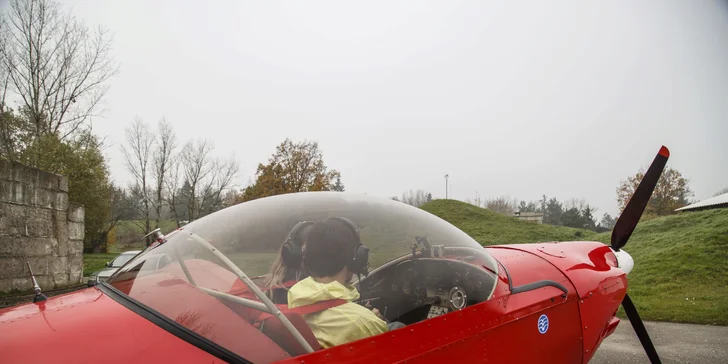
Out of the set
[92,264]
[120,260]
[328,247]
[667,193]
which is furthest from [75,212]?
[667,193]

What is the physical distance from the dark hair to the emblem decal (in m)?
1.37

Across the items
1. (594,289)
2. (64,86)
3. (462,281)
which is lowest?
(594,289)

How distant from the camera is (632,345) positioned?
5.16 meters

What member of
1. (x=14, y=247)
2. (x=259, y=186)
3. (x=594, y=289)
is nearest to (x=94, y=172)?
(x=259, y=186)

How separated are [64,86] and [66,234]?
33.5 feet

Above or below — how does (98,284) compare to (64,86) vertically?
below

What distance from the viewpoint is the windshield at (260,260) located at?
145cm

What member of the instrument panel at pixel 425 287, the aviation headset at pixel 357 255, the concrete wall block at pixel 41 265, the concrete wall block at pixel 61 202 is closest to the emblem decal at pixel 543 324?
the instrument panel at pixel 425 287

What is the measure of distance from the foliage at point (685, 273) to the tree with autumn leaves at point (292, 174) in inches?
729

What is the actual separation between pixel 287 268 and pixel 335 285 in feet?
0.89

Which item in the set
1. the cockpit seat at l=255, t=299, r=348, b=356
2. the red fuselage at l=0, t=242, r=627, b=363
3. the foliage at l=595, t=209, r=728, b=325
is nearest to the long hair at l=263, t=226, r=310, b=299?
the cockpit seat at l=255, t=299, r=348, b=356

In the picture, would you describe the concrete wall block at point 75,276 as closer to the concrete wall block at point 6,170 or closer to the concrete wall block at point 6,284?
the concrete wall block at point 6,284

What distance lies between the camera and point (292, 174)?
2572cm

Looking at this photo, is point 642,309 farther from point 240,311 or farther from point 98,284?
point 98,284
